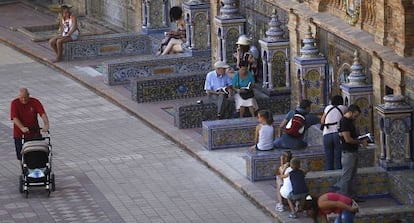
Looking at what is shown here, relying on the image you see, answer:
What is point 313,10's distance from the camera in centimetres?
2756

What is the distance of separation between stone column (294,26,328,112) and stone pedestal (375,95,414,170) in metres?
2.94

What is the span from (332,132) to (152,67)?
8.53m

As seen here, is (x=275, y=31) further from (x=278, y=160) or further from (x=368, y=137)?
(x=368, y=137)

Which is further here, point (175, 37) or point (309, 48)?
point (175, 37)

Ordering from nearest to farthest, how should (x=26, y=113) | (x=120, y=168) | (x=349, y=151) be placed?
(x=349, y=151) → (x=26, y=113) → (x=120, y=168)

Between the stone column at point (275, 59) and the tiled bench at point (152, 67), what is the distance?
332 cm

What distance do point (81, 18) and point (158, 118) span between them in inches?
433

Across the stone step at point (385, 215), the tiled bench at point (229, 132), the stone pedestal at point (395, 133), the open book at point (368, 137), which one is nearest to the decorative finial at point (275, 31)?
the tiled bench at point (229, 132)

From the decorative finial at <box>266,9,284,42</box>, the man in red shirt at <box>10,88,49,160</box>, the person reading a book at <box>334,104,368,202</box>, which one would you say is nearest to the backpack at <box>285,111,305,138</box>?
the person reading a book at <box>334,104,368,202</box>

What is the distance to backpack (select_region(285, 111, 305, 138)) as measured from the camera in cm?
2494

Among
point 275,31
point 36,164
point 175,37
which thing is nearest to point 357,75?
point 275,31

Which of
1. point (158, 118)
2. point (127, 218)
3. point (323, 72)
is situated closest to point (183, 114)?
point (158, 118)

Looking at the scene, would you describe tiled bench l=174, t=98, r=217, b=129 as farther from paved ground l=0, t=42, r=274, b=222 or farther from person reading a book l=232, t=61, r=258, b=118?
person reading a book l=232, t=61, r=258, b=118

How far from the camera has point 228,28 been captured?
30.5 m
